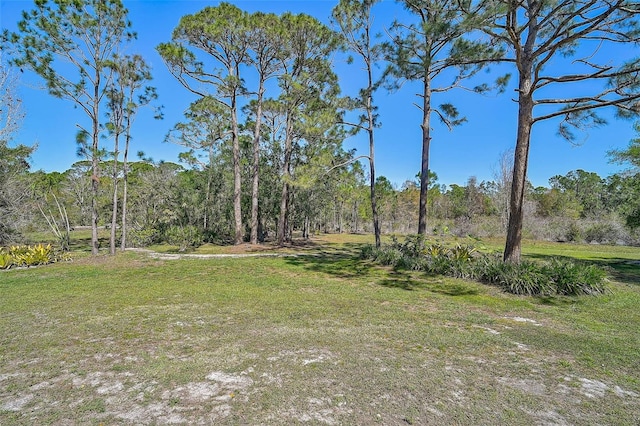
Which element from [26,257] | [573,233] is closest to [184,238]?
[26,257]

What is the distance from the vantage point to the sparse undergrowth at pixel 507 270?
6262mm

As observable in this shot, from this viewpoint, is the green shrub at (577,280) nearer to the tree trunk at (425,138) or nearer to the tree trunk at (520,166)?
the tree trunk at (520,166)

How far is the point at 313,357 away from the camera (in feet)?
10.4

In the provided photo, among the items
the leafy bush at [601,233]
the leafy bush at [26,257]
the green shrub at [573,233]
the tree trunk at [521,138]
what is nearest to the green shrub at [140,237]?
the leafy bush at [26,257]

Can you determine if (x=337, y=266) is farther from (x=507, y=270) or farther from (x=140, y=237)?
(x=140, y=237)

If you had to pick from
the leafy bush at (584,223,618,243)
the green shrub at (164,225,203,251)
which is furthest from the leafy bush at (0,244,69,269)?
the leafy bush at (584,223,618,243)

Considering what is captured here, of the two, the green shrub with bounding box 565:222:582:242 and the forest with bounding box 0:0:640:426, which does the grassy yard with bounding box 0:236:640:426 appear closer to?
the forest with bounding box 0:0:640:426

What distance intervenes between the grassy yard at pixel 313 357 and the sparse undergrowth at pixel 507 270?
14.3 inches

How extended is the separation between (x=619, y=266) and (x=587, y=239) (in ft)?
47.6

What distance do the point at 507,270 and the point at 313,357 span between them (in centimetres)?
561

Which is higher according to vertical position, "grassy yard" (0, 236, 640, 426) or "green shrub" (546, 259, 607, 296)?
"green shrub" (546, 259, 607, 296)

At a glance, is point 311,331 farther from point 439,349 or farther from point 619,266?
point 619,266

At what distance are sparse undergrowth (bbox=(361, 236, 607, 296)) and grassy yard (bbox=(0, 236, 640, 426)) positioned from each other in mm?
364

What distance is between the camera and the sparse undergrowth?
6262 mm
